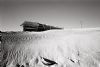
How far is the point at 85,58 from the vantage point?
2643mm

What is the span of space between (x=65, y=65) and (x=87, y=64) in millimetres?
536

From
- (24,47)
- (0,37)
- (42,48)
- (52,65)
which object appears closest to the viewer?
(52,65)

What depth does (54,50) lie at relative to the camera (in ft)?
10.4

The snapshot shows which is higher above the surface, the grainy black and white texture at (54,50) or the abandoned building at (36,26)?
the abandoned building at (36,26)

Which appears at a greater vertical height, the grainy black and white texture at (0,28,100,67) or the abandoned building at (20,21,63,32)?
the abandoned building at (20,21,63,32)

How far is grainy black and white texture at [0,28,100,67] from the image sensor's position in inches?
105

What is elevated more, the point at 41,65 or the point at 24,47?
the point at 24,47

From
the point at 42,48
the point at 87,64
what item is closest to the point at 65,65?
the point at 87,64

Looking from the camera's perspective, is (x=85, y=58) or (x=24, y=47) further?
(x=24, y=47)

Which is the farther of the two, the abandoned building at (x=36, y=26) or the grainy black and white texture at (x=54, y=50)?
the abandoned building at (x=36, y=26)

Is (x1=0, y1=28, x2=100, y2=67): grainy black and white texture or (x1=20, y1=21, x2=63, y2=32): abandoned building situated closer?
(x1=0, y1=28, x2=100, y2=67): grainy black and white texture

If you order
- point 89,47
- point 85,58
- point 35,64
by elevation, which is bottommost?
point 35,64

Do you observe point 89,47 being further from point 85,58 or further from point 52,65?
point 52,65

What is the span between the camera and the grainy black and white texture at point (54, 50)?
8.75 feet
